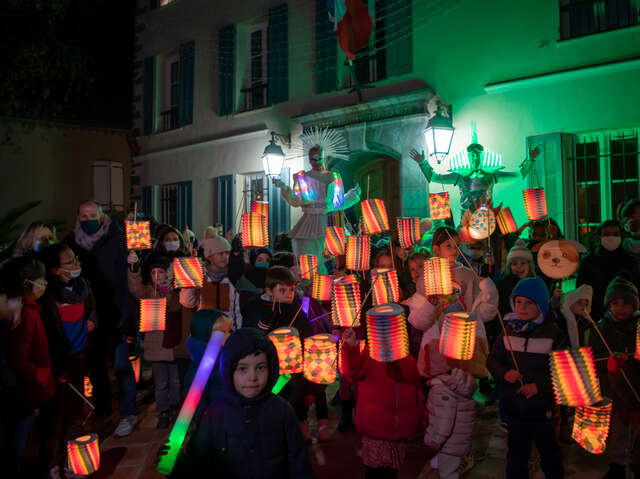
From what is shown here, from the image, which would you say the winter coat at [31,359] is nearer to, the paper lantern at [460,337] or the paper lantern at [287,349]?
the paper lantern at [287,349]

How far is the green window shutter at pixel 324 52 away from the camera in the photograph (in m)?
10.4

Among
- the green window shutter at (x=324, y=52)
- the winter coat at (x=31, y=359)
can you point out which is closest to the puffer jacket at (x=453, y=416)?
the winter coat at (x=31, y=359)

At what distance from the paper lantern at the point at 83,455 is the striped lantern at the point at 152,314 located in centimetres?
100

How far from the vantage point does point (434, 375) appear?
151 inches

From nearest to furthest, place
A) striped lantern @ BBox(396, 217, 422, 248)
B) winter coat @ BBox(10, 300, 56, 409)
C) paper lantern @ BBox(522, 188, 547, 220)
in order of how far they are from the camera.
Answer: winter coat @ BBox(10, 300, 56, 409), striped lantern @ BBox(396, 217, 422, 248), paper lantern @ BBox(522, 188, 547, 220)

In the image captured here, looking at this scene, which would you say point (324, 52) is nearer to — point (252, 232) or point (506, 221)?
point (506, 221)

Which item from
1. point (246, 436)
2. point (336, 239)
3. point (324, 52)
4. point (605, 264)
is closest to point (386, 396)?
point (246, 436)

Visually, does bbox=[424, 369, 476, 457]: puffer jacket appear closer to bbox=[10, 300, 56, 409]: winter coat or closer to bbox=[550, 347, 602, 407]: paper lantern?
bbox=[550, 347, 602, 407]: paper lantern

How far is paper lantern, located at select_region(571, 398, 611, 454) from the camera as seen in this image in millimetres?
3111

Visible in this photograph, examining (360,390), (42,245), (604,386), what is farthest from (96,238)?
(604,386)

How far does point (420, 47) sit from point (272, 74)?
3621 millimetres

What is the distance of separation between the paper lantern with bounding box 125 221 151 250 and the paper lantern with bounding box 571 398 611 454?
4.31m

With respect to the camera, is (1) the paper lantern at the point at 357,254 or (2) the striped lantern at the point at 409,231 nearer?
(1) the paper lantern at the point at 357,254

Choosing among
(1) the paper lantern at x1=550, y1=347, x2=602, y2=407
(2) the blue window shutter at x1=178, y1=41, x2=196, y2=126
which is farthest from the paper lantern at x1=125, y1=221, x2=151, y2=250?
(2) the blue window shutter at x1=178, y1=41, x2=196, y2=126
